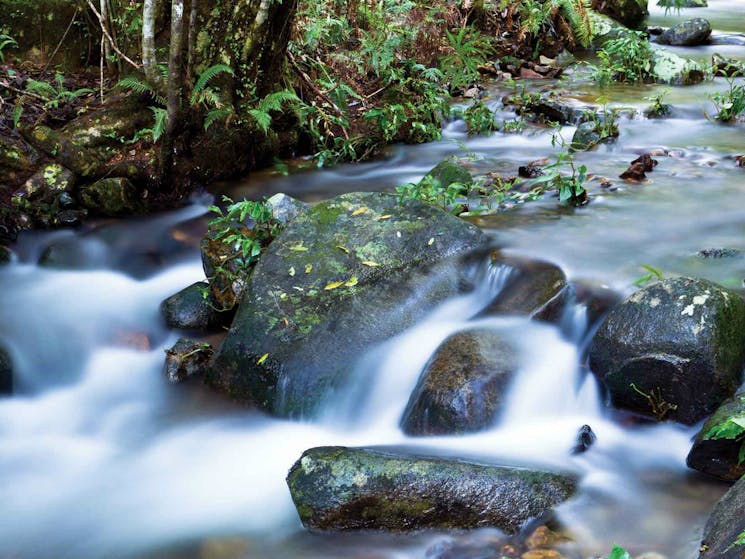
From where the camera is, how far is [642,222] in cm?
607

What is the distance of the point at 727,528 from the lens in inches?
108

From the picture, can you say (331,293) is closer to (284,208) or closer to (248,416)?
(248,416)

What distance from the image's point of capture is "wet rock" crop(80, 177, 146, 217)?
6.66 meters

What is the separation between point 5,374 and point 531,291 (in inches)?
137

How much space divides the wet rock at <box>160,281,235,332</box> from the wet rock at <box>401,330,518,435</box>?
1.69 meters

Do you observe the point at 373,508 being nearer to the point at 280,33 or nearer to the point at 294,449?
the point at 294,449

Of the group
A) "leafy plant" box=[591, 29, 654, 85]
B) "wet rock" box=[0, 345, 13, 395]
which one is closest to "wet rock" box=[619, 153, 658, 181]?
"leafy plant" box=[591, 29, 654, 85]

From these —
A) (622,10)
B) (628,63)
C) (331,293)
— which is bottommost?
(331,293)

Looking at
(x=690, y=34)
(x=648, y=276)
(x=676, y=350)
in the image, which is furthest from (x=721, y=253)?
(x=690, y=34)

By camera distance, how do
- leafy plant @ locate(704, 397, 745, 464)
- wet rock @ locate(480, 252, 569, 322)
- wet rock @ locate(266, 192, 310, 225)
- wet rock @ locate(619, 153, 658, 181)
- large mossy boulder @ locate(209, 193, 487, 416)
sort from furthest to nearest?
wet rock @ locate(619, 153, 658, 181), wet rock @ locate(266, 192, 310, 225), wet rock @ locate(480, 252, 569, 322), large mossy boulder @ locate(209, 193, 487, 416), leafy plant @ locate(704, 397, 745, 464)

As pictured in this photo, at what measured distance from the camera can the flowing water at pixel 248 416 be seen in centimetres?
375

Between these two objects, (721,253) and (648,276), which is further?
(721,253)

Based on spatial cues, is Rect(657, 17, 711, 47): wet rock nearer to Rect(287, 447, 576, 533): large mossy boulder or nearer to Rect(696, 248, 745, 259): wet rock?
Rect(696, 248, 745, 259): wet rock

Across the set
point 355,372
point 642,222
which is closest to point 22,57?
point 355,372
